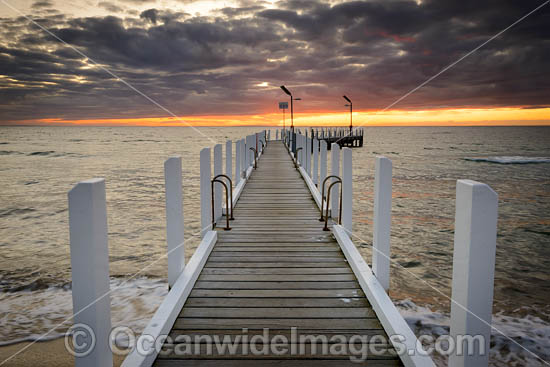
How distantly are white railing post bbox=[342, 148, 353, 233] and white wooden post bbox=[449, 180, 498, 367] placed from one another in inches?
131

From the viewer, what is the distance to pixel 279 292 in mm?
3820

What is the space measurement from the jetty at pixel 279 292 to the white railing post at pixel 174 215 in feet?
0.04

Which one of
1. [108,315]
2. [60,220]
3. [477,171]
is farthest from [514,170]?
[108,315]

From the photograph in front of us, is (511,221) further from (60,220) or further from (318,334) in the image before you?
(60,220)

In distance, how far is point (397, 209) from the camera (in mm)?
17312

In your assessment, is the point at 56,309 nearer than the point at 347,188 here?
No

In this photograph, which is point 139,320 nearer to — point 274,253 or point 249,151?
point 274,253

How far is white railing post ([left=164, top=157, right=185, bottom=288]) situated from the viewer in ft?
11.6

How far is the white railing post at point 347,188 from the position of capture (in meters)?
5.38

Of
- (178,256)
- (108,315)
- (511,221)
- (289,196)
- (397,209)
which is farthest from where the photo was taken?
(397,209)

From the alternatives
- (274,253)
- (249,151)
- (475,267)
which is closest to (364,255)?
(249,151)

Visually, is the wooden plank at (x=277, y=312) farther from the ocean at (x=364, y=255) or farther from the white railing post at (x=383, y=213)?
the ocean at (x=364, y=255)

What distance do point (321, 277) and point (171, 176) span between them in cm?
209

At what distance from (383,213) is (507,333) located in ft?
16.6
